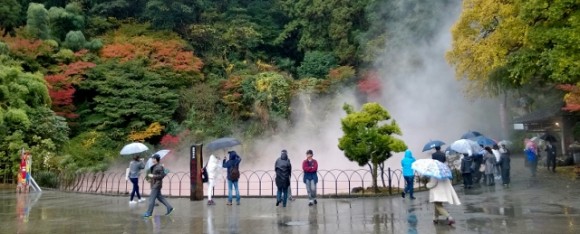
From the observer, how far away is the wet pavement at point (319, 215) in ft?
32.7

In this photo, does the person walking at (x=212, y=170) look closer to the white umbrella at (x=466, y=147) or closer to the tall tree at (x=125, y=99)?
the white umbrella at (x=466, y=147)

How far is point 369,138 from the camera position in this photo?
15672 mm

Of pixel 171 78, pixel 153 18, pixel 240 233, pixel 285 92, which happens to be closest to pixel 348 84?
pixel 285 92

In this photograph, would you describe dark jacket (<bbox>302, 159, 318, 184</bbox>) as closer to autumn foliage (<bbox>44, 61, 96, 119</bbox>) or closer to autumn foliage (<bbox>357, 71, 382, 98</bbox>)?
autumn foliage (<bbox>357, 71, 382, 98</bbox>)

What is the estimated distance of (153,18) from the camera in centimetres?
3647

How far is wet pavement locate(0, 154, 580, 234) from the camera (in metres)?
9.95

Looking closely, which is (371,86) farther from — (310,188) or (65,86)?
(310,188)

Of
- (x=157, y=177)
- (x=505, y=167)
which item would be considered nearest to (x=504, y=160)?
(x=505, y=167)

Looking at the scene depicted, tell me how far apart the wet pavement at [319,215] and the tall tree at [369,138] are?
1566mm

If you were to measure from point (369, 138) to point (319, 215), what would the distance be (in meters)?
4.56

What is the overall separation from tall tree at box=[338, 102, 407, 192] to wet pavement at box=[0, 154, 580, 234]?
1.57m

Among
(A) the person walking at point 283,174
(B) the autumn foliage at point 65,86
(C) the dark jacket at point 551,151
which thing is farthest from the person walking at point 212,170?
(B) the autumn foliage at point 65,86

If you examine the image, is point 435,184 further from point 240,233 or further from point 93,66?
point 93,66

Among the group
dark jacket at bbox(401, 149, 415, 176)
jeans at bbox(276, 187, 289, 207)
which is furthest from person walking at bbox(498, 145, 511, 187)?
jeans at bbox(276, 187, 289, 207)
